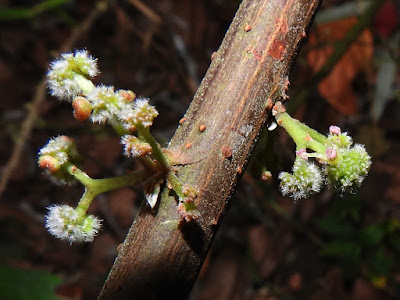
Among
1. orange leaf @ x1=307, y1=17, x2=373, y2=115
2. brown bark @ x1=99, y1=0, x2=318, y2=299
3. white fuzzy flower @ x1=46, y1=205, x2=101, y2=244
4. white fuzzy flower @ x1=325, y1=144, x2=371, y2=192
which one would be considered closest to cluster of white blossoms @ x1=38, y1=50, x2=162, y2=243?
white fuzzy flower @ x1=46, y1=205, x2=101, y2=244

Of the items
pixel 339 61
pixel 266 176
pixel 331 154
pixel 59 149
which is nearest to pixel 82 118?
pixel 59 149

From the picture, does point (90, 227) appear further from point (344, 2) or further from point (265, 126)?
point (344, 2)

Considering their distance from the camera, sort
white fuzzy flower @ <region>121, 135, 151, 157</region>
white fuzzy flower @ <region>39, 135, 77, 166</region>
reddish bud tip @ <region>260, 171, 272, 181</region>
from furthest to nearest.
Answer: reddish bud tip @ <region>260, 171, 272, 181</region> → white fuzzy flower @ <region>39, 135, 77, 166</region> → white fuzzy flower @ <region>121, 135, 151, 157</region>

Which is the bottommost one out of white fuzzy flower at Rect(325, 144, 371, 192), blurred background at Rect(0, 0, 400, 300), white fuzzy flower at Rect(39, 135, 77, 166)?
white fuzzy flower at Rect(39, 135, 77, 166)

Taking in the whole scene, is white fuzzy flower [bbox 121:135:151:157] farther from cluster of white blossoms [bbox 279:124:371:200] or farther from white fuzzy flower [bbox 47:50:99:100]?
cluster of white blossoms [bbox 279:124:371:200]

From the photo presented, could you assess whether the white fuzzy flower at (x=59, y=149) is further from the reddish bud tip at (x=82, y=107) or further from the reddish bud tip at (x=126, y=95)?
the reddish bud tip at (x=126, y=95)

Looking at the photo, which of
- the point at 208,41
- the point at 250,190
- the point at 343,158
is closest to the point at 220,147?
the point at 343,158

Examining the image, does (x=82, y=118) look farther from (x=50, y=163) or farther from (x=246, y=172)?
(x=246, y=172)

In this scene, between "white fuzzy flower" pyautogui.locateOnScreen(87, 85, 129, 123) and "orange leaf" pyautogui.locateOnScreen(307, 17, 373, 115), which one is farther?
"orange leaf" pyautogui.locateOnScreen(307, 17, 373, 115)
